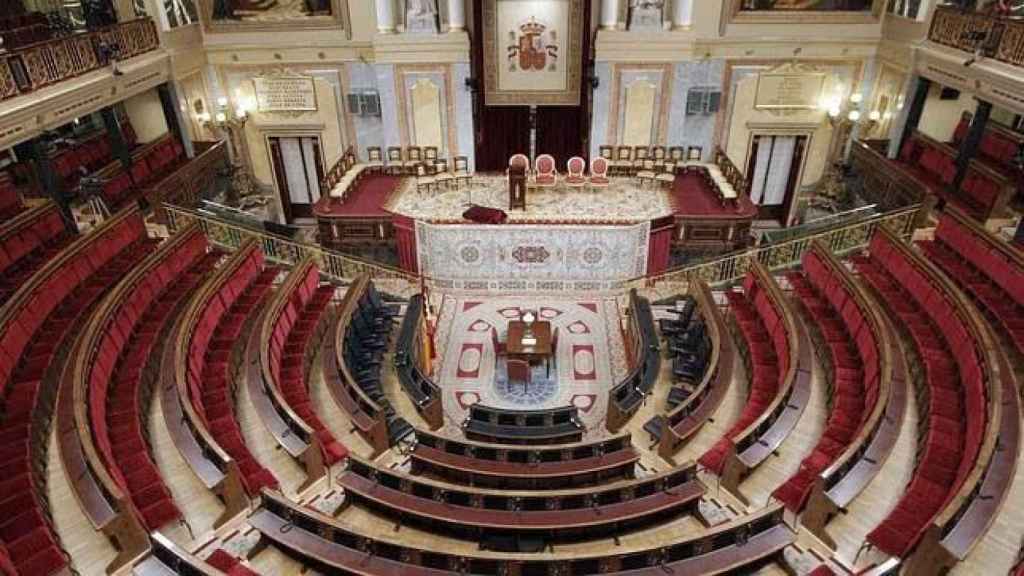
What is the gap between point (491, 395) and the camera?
31.4 feet

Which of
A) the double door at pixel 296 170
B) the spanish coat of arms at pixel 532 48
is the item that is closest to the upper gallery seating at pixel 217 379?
the double door at pixel 296 170

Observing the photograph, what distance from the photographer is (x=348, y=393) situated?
26.5ft

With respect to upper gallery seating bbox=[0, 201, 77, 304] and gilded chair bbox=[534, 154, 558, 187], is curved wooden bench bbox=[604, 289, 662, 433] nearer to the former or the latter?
gilded chair bbox=[534, 154, 558, 187]

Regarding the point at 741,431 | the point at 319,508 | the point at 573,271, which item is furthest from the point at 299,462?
the point at 573,271

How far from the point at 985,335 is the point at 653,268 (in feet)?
19.3

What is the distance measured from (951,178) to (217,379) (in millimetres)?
13678

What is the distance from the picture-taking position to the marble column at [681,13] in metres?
13.2

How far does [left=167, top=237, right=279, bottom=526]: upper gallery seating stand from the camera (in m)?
6.29

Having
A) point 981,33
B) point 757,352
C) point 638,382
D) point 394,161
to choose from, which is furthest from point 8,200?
point 981,33

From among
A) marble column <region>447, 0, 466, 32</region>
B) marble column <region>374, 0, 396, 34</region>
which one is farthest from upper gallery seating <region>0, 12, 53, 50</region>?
marble column <region>447, 0, 466, 32</region>

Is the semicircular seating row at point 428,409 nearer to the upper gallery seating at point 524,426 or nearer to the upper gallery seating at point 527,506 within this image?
the upper gallery seating at point 527,506

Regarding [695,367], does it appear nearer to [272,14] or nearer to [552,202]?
[552,202]

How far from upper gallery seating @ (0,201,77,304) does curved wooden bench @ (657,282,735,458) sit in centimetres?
966

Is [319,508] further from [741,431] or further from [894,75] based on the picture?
[894,75]
